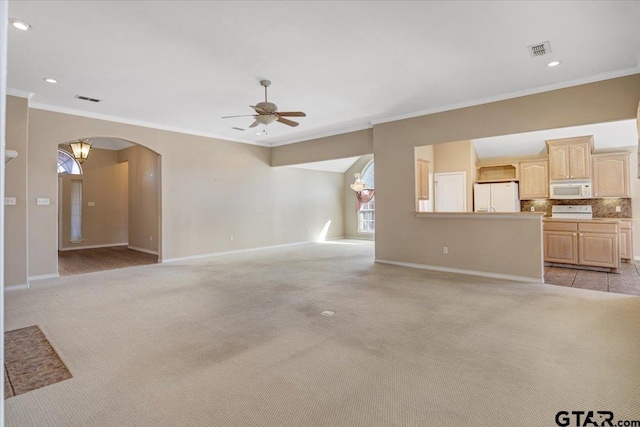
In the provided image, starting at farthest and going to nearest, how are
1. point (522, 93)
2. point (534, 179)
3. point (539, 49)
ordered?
1. point (534, 179)
2. point (522, 93)
3. point (539, 49)

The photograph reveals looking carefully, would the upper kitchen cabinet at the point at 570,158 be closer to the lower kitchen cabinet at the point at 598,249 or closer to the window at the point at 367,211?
the lower kitchen cabinet at the point at 598,249

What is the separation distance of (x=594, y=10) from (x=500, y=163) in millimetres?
4960

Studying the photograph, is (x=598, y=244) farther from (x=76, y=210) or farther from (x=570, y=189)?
(x=76, y=210)

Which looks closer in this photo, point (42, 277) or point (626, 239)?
point (42, 277)

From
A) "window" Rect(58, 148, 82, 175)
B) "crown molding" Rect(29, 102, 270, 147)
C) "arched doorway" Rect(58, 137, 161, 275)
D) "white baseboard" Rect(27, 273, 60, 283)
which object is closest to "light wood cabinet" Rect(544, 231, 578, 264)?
"crown molding" Rect(29, 102, 270, 147)

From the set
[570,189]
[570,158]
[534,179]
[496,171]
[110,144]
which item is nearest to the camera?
[570,158]

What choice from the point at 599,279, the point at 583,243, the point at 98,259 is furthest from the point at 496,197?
the point at 98,259

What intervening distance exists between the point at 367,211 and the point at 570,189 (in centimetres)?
619

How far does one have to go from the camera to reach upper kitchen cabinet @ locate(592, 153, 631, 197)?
627cm

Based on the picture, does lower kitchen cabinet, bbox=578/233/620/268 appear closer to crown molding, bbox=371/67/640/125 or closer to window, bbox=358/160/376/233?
crown molding, bbox=371/67/640/125

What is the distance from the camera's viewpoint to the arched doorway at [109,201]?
347 inches

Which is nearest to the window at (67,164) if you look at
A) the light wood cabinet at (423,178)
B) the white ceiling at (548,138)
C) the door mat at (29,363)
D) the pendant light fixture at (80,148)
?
the pendant light fixture at (80,148)

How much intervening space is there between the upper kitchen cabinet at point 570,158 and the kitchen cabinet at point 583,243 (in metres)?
1.03

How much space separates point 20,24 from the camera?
10.2ft
